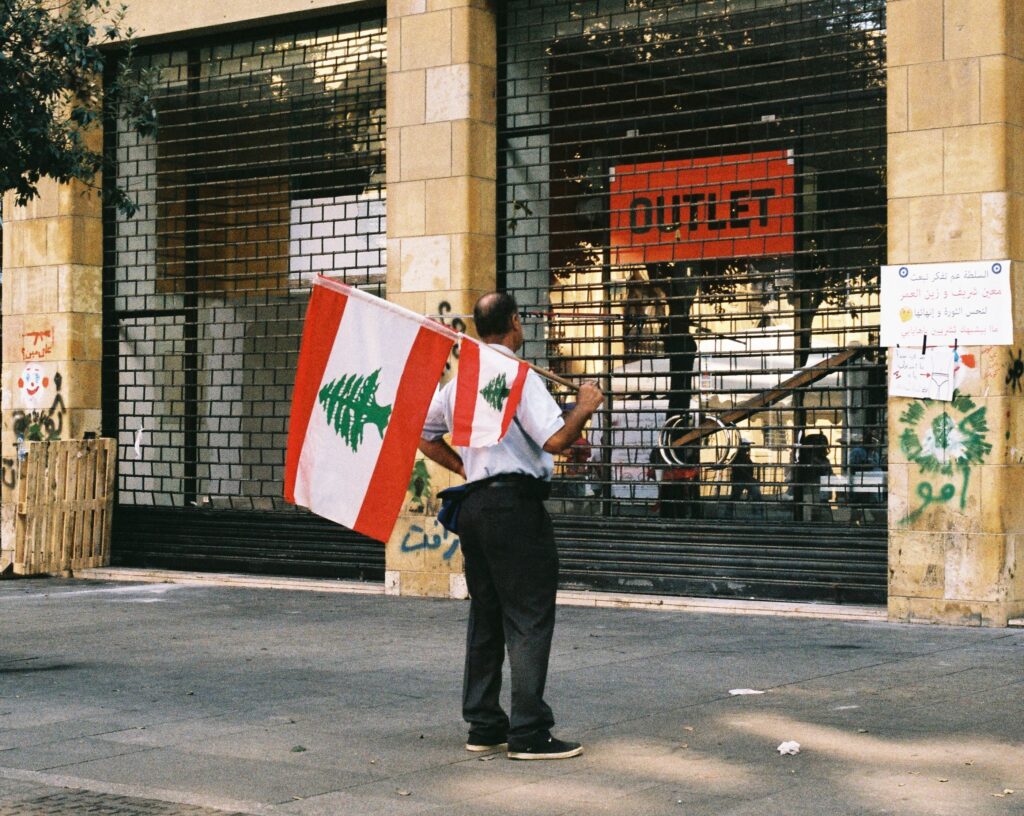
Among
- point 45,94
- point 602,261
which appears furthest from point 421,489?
point 45,94

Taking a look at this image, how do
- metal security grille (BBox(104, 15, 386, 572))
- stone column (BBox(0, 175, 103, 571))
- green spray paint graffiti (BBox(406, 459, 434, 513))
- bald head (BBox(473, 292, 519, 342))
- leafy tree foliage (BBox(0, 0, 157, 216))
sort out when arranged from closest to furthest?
bald head (BBox(473, 292, 519, 342)), leafy tree foliage (BBox(0, 0, 157, 216)), green spray paint graffiti (BBox(406, 459, 434, 513)), metal security grille (BBox(104, 15, 386, 572)), stone column (BBox(0, 175, 103, 571))

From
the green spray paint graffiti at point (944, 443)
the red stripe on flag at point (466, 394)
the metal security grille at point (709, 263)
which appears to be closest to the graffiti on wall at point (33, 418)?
the metal security grille at point (709, 263)

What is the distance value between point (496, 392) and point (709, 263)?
610 centimetres

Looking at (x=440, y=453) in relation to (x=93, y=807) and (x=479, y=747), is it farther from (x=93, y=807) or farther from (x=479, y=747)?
(x=93, y=807)

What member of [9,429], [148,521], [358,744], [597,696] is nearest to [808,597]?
[597,696]

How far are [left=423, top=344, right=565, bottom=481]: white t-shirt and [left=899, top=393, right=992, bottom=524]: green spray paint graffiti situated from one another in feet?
15.8

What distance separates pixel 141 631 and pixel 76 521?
14.3 feet

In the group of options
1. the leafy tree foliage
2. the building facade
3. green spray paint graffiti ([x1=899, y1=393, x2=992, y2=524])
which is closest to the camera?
green spray paint graffiti ([x1=899, y1=393, x2=992, y2=524])

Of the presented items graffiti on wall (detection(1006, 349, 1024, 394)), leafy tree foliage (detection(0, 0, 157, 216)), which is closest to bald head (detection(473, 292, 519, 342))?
graffiti on wall (detection(1006, 349, 1024, 394))

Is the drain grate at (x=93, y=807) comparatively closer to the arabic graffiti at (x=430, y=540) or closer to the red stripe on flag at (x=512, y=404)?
the red stripe on flag at (x=512, y=404)

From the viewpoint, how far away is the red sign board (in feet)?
38.7

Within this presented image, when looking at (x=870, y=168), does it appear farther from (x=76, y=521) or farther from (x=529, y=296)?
(x=76, y=521)

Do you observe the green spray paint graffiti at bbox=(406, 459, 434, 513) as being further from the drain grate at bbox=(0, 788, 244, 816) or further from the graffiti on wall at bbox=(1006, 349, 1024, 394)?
the drain grate at bbox=(0, 788, 244, 816)

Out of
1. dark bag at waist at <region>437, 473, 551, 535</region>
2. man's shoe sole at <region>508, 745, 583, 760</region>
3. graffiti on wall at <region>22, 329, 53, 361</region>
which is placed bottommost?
man's shoe sole at <region>508, 745, 583, 760</region>
